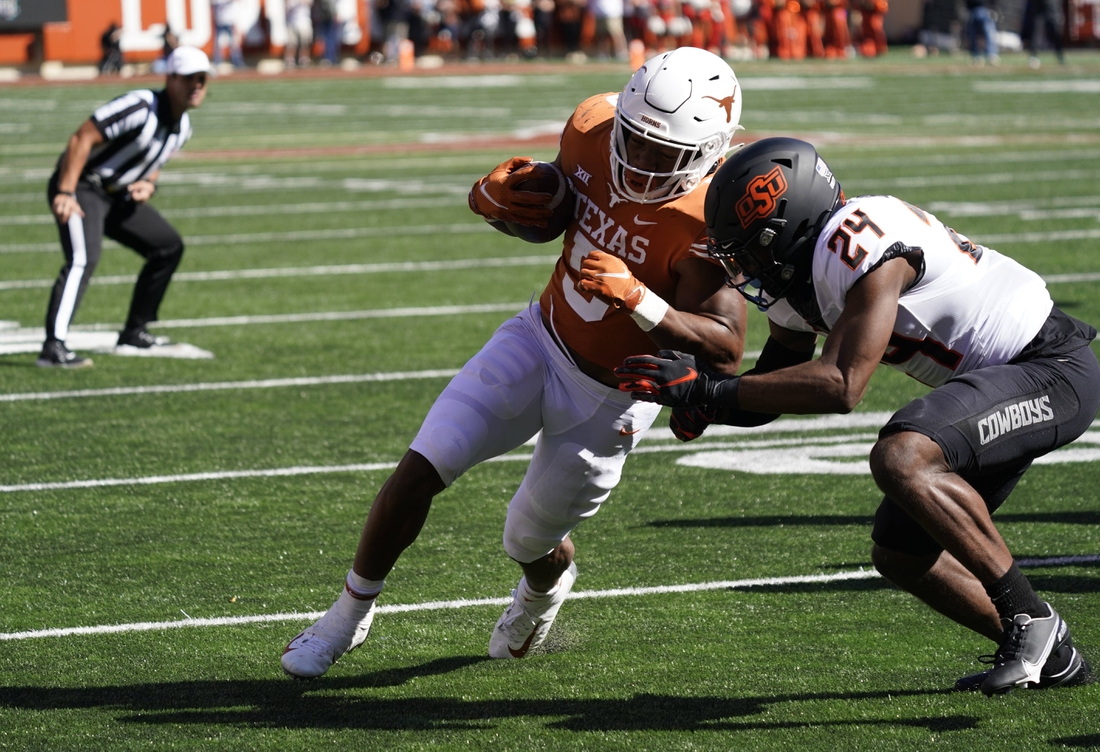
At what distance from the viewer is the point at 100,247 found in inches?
382

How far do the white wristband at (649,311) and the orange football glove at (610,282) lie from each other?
0.01m

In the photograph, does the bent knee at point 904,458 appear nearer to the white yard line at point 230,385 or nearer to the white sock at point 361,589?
the white sock at point 361,589

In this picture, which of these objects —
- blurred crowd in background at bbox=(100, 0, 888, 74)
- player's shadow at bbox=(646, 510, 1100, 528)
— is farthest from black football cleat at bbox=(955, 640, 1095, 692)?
blurred crowd in background at bbox=(100, 0, 888, 74)

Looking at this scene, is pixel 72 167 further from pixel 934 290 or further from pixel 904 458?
pixel 904 458

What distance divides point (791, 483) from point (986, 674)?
2.89 metres

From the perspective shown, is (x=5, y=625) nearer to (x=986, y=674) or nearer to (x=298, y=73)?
(x=986, y=674)

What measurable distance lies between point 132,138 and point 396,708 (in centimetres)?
582

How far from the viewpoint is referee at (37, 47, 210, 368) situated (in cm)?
933

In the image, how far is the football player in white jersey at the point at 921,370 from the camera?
394 cm

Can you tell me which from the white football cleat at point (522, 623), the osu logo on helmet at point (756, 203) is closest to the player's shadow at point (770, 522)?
the white football cleat at point (522, 623)

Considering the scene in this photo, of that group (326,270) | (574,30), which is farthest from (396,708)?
(574,30)

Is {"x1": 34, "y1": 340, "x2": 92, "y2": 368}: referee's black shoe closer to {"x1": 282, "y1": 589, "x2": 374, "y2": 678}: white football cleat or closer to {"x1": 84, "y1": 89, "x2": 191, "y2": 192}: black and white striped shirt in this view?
{"x1": 84, "y1": 89, "x2": 191, "y2": 192}: black and white striped shirt

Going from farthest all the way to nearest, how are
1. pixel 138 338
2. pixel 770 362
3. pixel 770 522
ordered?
pixel 138 338 < pixel 770 522 < pixel 770 362

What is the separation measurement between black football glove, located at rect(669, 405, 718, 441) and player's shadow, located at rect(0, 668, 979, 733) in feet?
2.46
